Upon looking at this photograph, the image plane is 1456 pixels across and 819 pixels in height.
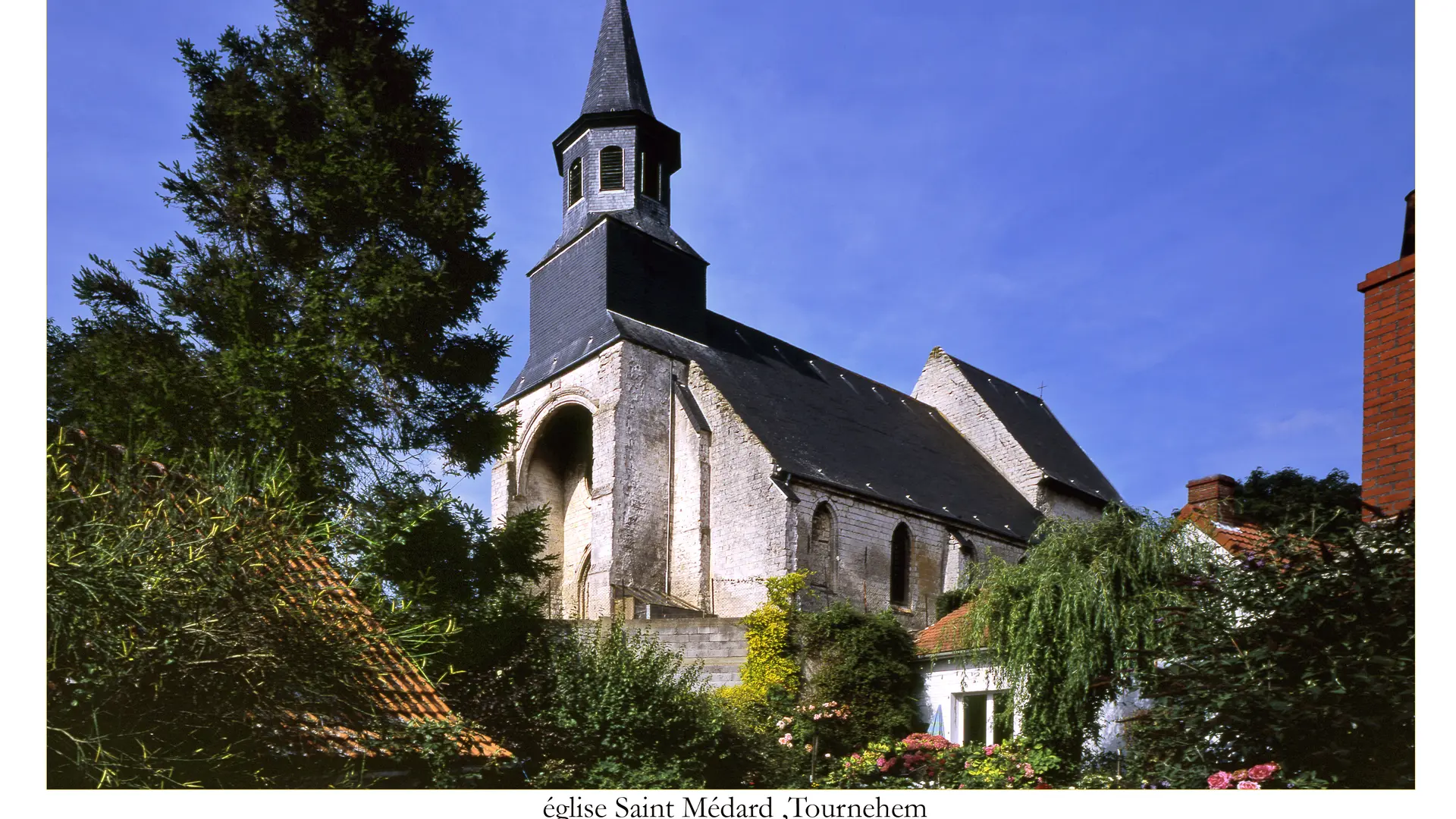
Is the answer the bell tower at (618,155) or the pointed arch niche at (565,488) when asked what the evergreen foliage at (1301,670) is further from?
the bell tower at (618,155)

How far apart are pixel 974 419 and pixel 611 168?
13092mm

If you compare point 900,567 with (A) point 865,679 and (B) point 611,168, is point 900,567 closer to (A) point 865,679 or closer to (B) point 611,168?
(A) point 865,679

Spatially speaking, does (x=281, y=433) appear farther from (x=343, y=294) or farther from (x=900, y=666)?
(x=900, y=666)

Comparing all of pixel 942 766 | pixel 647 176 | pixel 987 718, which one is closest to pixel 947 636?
pixel 987 718

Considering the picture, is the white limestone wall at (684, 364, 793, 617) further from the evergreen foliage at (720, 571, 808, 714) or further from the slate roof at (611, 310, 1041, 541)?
the evergreen foliage at (720, 571, 808, 714)

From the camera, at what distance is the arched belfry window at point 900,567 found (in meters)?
27.0

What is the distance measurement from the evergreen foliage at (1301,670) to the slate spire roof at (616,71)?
2417 cm

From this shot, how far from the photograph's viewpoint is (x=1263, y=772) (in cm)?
711

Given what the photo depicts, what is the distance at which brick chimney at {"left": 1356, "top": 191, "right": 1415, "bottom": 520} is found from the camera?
7.55 m

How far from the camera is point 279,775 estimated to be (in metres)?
7.32

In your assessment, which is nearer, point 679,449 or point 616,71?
point 679,449

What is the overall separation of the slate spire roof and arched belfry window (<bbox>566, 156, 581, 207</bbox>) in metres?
1.36

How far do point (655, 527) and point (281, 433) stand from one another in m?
14.5

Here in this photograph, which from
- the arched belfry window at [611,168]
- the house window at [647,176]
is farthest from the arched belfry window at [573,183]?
the house window at [647,176]
